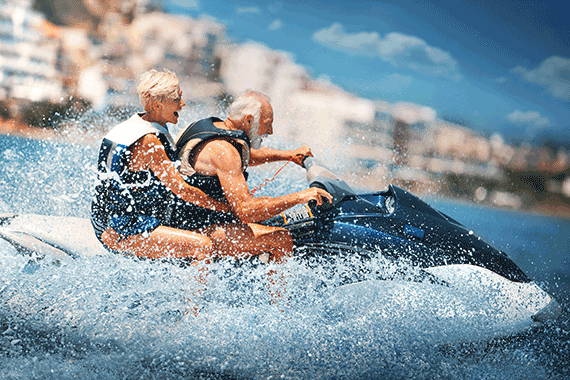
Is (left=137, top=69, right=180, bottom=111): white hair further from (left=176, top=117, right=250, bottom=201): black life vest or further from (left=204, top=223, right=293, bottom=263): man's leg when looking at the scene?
(left=204, top=223, right=293, bottom=263): man's leg

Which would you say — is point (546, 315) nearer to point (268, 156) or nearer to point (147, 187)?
point (268, 156)

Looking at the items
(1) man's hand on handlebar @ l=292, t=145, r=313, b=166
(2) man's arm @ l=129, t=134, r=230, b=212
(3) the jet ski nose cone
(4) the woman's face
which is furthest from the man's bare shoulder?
(3) the jet ski nose cone

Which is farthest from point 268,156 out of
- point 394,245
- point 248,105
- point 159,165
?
point 394,245

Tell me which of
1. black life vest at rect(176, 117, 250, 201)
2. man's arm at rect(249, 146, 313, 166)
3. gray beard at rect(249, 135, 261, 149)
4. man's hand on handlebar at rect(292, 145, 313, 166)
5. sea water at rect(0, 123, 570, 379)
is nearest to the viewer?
sea water at rect(0, 123, 570, 379)

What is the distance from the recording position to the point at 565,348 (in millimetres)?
2352

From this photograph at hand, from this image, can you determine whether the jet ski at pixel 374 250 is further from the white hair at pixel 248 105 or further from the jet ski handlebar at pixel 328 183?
the white hair at pixel 248 105

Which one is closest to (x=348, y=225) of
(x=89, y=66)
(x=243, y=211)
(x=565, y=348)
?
(x=243, y=211)

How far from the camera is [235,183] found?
6.53 feet

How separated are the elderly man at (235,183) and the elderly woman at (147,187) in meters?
0.07

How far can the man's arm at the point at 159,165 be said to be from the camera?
1953mm

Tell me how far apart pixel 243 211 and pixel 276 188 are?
2.63 metres

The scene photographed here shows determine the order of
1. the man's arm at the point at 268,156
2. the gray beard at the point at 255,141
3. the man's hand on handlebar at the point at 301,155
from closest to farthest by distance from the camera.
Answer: the gray beard at the point at 255,141
the man's hand on handlebar at the point at 301,155
the man's arm at the point at 268,156

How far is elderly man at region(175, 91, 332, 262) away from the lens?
6.57ft

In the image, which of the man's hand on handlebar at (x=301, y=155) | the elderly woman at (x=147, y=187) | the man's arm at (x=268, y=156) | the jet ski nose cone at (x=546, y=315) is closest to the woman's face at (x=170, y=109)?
the elderly woman at (x=147, y=187)
